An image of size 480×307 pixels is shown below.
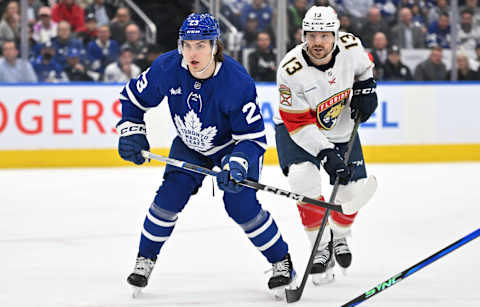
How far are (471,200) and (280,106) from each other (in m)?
2.43

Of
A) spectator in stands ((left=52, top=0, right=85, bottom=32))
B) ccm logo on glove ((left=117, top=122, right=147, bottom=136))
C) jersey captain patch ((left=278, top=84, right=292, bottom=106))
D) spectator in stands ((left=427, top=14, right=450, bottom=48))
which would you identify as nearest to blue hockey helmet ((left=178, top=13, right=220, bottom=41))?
ccm logo on glove ((left=117, top=122, right=147, bottom=136))

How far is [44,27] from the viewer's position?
7328mm

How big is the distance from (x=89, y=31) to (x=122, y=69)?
0.42 metres

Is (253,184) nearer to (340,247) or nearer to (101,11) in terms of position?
(340,247)

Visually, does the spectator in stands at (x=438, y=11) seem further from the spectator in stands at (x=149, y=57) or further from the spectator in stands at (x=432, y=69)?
the spectator in stands at (x=149, y=57)

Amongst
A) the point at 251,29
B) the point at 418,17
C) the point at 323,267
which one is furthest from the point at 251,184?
the point at 418,17

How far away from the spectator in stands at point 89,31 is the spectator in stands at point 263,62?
131 centimetres

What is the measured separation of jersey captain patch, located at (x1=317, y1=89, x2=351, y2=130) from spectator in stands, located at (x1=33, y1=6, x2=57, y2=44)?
4.27 m

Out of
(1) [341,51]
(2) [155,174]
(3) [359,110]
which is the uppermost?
(1) [341,51]

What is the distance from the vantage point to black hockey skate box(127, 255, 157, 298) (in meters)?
3.08

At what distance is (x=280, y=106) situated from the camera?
11.3 ft

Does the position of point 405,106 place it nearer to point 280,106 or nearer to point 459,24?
point 459,24

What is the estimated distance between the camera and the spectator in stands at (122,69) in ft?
24.3

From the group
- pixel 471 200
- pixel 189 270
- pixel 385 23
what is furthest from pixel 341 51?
pixel 385 23
